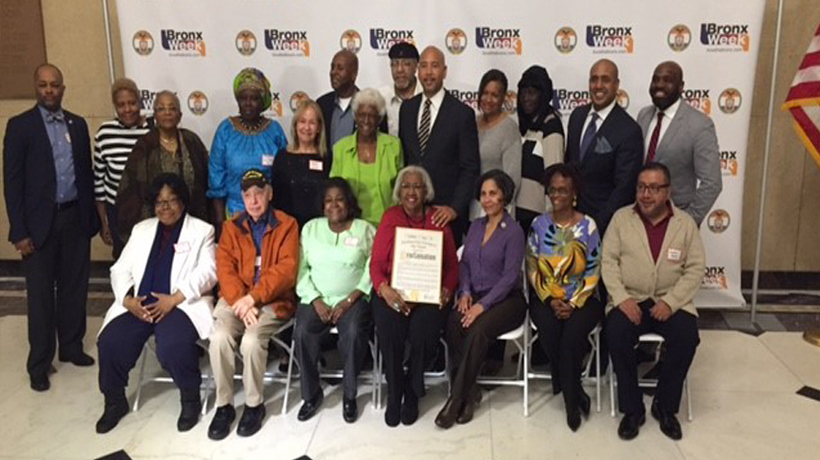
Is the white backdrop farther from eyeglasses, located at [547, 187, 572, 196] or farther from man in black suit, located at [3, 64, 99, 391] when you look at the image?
eyeglasses, located at [547, 187, 572, 196]

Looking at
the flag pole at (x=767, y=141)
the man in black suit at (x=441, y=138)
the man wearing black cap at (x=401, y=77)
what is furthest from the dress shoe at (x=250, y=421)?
the flag pole at (x=767, y=141)

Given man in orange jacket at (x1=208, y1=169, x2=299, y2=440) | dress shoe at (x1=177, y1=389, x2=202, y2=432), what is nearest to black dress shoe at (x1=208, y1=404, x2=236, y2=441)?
man in orange jacket at (x1=208, y1=169, x2=299, y2=440)

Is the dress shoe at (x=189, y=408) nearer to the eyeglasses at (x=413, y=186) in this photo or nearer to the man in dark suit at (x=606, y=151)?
the eyeglasses at (x=413, y=186)

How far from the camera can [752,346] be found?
4234 millimetres

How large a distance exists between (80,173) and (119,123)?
365mm

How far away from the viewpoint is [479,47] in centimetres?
456

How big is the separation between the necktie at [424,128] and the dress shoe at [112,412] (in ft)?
6.73

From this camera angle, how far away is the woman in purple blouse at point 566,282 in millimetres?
3199

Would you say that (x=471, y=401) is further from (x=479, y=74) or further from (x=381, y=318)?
(x=479, y=74)

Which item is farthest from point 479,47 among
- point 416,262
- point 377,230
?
point 416,262

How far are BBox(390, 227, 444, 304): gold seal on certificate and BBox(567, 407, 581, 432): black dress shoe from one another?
864 mm

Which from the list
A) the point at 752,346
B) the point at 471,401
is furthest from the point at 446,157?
the point at 752,346

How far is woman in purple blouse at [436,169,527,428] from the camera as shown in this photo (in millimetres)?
3197

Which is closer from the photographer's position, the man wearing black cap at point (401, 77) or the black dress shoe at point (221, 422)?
the black dress shoe at point (221, 422)
